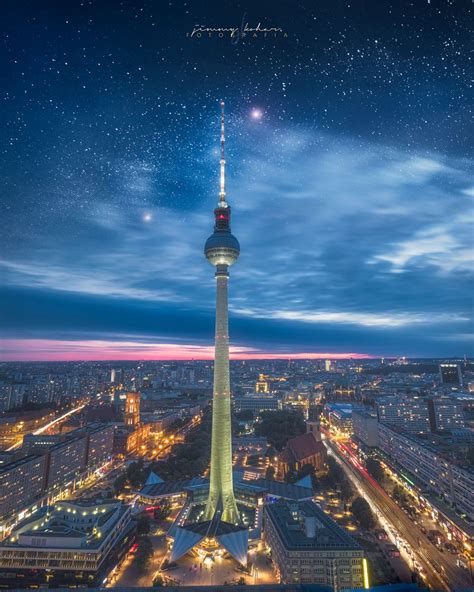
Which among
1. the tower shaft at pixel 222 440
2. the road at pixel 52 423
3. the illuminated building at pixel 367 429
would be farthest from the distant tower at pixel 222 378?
the road at pixel 52 423

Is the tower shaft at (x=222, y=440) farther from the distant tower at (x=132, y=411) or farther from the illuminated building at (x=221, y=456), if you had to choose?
the distant tower at (x=132, y=411)

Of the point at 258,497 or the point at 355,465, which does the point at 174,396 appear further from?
the point at 258,497

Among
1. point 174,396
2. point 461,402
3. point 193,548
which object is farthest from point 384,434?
point 174,396

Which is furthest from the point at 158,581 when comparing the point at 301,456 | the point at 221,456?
the point at 301,456

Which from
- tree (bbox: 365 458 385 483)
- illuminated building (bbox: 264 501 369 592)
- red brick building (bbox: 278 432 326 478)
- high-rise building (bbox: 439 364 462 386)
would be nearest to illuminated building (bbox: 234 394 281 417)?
red brick building (bbox: 278 432 326 478)

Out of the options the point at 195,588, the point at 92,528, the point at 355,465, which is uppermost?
the point at 195,588

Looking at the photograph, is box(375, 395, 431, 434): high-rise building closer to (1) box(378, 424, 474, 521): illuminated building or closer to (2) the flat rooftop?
(1) box(378, 424, 474, 521): illuminated building
